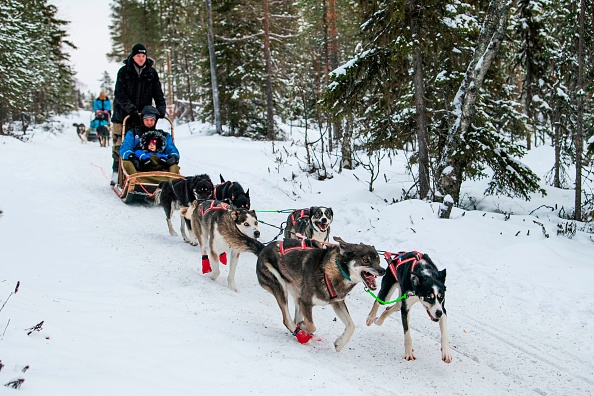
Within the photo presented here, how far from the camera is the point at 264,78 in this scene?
68.3 ft

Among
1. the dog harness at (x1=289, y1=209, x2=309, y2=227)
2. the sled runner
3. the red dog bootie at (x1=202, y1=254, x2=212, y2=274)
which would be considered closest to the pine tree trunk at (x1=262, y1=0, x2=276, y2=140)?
the sled runner

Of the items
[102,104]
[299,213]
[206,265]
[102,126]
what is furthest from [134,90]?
[102,104]

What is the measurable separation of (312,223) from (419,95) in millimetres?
4444

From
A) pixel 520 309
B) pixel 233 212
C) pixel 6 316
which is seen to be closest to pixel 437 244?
pixel 520 309

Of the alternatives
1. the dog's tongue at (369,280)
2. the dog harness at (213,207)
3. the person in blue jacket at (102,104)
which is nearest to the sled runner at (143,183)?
the dog harness at (213,207)

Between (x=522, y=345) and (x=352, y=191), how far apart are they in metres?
6.71

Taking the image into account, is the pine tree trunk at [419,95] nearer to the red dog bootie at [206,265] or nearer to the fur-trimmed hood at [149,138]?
the fur-trimmed hood at [149,138]

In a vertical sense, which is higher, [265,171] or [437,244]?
[265,171]

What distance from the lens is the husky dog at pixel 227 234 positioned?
18.3 ft

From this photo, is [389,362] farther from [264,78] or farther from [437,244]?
[264,78]

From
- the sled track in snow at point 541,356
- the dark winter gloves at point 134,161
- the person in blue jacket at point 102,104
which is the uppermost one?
the person in blue jacket at point 102,104

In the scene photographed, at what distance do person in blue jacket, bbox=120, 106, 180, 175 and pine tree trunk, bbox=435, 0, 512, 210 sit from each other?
5.23m

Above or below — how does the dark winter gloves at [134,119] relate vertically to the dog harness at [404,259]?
above

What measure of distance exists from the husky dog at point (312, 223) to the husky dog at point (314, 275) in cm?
156
